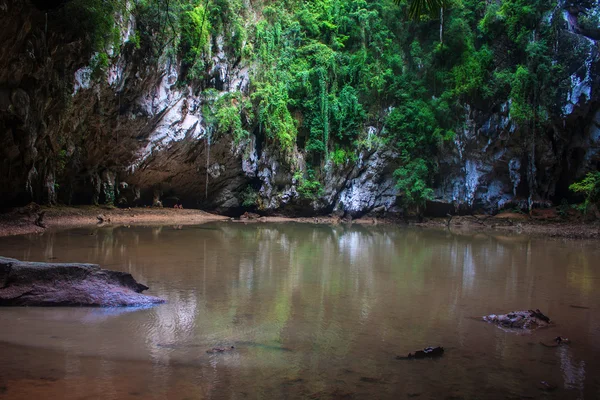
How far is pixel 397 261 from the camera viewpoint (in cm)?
966

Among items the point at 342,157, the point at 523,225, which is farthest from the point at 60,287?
the point at 523,225

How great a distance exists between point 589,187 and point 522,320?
18.9m

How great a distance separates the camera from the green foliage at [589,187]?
1977 cm

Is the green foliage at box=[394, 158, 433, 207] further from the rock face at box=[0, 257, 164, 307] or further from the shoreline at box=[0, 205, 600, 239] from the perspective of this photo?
the rock face at box=[0, 257, 164, 307]

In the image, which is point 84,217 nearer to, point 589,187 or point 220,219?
point 220,219

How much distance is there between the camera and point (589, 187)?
19.6 meters

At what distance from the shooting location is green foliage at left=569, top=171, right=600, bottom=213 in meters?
19.8

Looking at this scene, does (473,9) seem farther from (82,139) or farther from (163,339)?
(163,339)

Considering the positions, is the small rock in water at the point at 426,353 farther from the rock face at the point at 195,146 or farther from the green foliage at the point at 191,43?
the green foliage at the point at 191,43

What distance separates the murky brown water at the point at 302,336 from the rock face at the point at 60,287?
196 mm

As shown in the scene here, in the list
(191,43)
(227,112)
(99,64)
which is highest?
(191,43)

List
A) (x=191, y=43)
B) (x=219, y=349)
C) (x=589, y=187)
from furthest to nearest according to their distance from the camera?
Answer: (x=589, y=187) < (x=191, y=43) < (x=219, y=349)

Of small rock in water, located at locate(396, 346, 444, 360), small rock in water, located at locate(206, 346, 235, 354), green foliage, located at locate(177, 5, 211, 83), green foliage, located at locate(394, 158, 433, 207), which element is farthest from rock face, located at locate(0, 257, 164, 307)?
green foliage, located at locate(394, 158, 433, 207)

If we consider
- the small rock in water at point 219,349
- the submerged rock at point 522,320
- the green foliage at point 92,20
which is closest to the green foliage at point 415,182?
the green foliage at point 92,20
